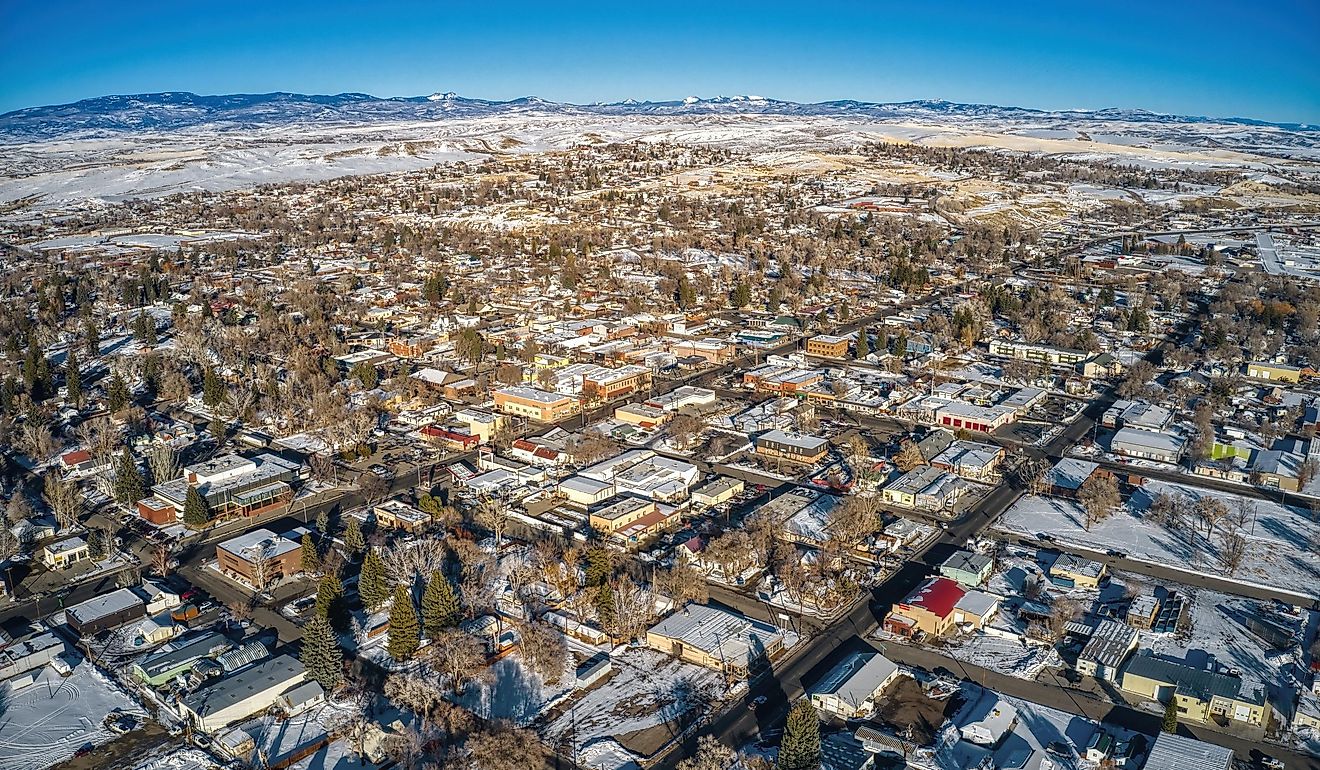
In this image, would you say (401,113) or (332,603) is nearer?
(332,603)

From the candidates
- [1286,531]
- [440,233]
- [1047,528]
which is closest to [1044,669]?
[1047,528]

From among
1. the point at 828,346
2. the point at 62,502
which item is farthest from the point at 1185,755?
the point at 828,346

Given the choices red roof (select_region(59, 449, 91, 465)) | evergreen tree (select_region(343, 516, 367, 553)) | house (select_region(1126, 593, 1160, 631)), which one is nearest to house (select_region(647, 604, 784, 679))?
house (select_region(1126, 593, 1160, 631))

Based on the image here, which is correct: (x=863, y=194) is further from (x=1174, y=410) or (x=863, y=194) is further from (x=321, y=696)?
(x=321, y=696)

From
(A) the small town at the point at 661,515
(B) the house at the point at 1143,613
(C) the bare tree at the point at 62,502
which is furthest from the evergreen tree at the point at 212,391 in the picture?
(B) the house at the point at 1143,613

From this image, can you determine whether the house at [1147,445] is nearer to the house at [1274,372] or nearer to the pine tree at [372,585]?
the house at [1274,372]

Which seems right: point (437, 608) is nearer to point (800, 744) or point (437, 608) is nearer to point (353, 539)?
point (353, 539)
